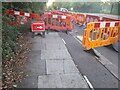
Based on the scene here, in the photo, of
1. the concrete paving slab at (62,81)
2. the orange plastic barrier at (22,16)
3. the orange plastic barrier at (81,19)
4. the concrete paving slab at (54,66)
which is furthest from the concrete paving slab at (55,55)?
the orange plastic barrier at (81,19)

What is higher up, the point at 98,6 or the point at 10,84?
the point at 98,6

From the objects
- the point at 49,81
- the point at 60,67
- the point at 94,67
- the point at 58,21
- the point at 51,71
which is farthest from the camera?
the point at 58,21

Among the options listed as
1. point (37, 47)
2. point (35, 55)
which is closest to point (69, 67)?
point (35, 55)

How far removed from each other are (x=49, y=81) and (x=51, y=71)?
29.5 inches

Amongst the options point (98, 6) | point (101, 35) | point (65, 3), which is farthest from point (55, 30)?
point (65, 3)

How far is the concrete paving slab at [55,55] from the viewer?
7.16 meters

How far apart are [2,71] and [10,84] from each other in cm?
82

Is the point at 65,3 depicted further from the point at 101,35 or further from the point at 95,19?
the point at 101,35

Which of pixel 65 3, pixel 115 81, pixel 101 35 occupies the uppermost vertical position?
pixel 65 3

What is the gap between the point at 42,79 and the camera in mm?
5242

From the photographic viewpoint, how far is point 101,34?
845 centimetres

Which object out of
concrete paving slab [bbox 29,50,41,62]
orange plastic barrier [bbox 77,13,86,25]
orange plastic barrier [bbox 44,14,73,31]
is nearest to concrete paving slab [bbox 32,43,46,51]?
concrete paving slab [bbox 29,50,41,62]

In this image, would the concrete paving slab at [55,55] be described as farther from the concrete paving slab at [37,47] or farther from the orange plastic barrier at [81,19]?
the orange plastic barrier at [81,19]

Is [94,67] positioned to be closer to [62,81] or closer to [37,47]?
[62,81]
